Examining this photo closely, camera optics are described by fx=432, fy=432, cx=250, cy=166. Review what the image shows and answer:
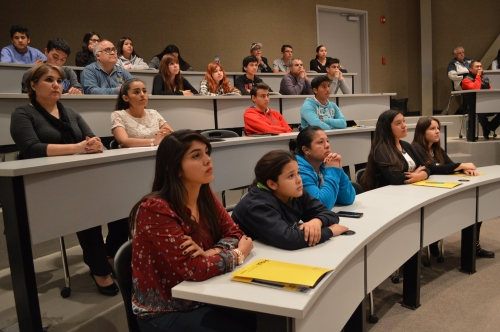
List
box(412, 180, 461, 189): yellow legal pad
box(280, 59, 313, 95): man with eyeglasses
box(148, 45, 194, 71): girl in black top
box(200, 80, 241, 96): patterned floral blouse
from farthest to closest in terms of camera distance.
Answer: box(148, 45, 194, 71): girl in black top → box(280, 59, 313, 95): man with eyeglasses → box(200, 80, 241, 96): patterned floral blouse → box(412, 180, 461, 189): yellow legal pad

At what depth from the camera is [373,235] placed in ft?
5.57

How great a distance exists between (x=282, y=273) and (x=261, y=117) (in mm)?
2566

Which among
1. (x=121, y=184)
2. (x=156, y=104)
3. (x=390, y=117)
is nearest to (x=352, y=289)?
(x=121, y=184)

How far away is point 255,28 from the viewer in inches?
309

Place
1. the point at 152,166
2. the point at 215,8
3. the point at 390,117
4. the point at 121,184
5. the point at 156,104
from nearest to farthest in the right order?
the point at 121,184 → the point at 152,166 → the point at 390,117 → the point at 156,104 → the point at 215,8

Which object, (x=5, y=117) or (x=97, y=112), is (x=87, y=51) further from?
(x=5, y=117)

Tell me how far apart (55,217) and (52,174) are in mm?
171

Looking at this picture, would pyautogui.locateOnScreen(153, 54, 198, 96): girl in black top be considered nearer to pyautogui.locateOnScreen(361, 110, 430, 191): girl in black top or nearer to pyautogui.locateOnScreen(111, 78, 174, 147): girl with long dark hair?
pyautogui.locateOnScreen(111, 78, 174, 147): girl with long dark hair

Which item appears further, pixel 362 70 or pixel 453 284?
pixel 362 70

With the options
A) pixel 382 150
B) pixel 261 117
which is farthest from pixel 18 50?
pixel 382 150

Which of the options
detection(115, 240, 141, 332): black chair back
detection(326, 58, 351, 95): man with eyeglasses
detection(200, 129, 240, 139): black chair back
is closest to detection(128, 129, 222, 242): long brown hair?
detection(115, 240, 141, 332): black chair back

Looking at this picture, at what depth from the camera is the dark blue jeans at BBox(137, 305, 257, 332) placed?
4.17 feet

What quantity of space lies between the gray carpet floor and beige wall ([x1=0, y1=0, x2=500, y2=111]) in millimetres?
5488

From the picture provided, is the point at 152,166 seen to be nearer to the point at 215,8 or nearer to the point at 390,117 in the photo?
the point at 390,117
